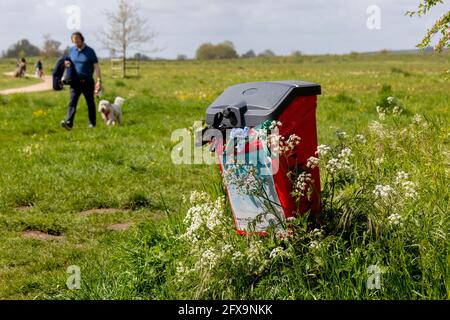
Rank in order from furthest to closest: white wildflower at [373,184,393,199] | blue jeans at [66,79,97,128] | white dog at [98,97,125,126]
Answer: white dog at [98,97,125,126] → blue jeans at [66,79,97,128] → white wildflower at [373,184,393,199]

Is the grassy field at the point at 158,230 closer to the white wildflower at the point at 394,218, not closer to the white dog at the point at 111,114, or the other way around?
the white wildflower at the point at 394,218

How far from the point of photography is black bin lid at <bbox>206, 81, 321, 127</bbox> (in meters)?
4.27

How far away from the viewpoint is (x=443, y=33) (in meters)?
5.41

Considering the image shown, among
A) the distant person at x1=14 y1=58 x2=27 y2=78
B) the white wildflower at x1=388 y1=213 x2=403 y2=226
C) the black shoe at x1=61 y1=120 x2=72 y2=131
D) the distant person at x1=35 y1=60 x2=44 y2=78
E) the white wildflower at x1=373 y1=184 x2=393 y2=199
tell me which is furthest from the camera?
the distant person at x1=14 y1=58 x2=27 y2=78

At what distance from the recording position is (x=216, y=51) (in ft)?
382

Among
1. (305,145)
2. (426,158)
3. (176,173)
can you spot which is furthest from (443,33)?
(176,173)

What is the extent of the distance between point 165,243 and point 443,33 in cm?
289

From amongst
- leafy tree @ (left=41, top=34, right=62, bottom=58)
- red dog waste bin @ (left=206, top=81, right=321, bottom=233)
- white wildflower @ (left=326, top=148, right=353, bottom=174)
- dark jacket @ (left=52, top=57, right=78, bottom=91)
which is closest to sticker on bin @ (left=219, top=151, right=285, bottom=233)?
red dog waste bin @ (left=206, top=81, right=321, bottom=233)

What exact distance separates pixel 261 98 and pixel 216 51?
113615 mm

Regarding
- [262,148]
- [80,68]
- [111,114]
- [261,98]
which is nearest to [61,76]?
[80,68]

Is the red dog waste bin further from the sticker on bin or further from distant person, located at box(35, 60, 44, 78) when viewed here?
distant person, located at box(35, 60, 44, 78)

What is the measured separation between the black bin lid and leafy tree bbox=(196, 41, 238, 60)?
364 feet

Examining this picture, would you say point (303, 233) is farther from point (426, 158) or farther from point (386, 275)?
point (426, 158)

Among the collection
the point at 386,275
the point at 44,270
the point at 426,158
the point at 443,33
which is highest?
the point at 443,33
